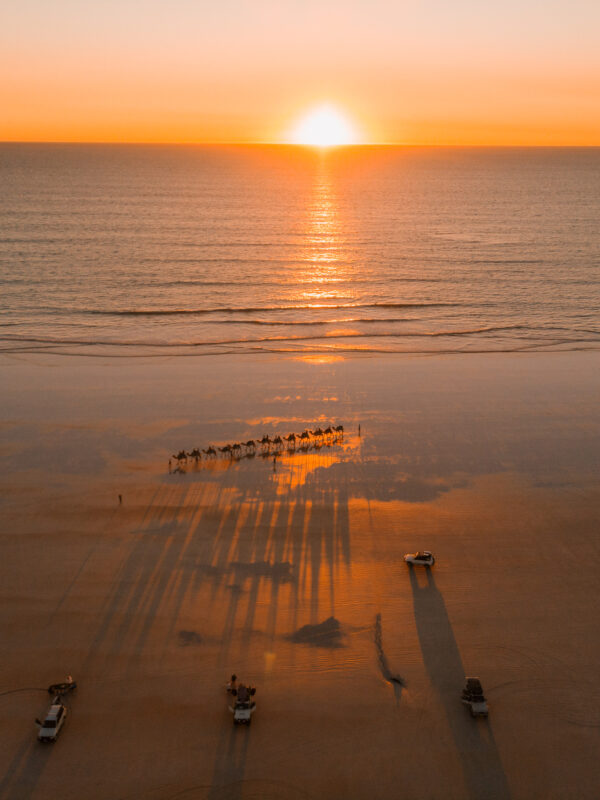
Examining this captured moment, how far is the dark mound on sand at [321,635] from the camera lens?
2486 cm

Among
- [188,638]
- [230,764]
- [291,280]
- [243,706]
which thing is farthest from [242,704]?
[291,280]

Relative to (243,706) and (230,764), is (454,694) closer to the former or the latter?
(243,706)

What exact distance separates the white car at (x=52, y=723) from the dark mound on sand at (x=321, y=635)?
8465 mm

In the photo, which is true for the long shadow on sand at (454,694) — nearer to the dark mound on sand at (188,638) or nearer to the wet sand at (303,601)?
the wet sand at (303,601)

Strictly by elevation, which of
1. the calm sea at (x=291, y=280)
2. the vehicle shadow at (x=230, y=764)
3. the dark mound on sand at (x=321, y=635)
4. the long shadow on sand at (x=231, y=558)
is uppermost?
the calm sea at (x=291, y=280)

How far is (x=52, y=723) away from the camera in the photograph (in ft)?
68.4

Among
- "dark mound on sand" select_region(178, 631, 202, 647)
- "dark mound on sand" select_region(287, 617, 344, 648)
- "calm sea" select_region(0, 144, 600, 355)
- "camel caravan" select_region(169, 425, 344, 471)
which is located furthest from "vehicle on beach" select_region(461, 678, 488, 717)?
"calm sea" select_region(0, 144, 600, 355)

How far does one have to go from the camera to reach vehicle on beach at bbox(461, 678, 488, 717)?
71.3ft

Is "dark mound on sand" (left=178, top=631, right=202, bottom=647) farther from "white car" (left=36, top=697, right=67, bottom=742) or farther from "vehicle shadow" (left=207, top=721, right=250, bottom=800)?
"white car" (left=36, top=697, right=67, bottom=742)

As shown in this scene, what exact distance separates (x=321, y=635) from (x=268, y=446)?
16822mm

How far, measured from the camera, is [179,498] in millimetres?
34719

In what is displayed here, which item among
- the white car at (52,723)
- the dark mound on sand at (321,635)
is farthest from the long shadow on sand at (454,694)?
the white car at (52,723)

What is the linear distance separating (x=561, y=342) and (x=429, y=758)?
171 feet

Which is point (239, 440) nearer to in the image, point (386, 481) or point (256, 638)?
point (386, 481)
